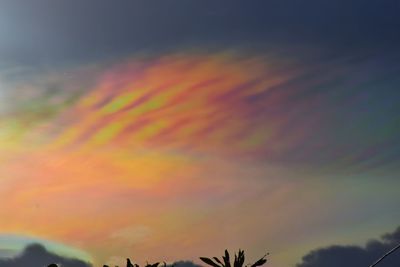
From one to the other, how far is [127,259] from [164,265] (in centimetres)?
297

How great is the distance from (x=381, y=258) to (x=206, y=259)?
22.5 m

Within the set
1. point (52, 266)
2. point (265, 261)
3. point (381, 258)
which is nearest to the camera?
point (381, 258)

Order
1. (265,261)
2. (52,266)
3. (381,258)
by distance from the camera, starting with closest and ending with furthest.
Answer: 1. (381,258)
2. (52,266)
3. (265,261)

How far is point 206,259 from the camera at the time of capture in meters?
36.2

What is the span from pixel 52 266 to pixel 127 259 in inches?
371

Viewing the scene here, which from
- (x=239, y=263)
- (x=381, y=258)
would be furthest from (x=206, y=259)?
(x=381, y=258)

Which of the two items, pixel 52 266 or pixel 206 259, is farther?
pixel 206 259

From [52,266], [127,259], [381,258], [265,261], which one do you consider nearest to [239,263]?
[265,261]

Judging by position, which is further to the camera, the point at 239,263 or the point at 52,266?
the point at 239,263

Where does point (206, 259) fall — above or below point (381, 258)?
above

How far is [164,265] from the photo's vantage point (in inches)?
1371

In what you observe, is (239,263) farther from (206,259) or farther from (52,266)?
(52,266)

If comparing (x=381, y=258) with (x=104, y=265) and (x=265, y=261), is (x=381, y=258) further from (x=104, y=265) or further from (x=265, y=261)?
(x=104, y=265)

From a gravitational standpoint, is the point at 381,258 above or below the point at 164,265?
below
